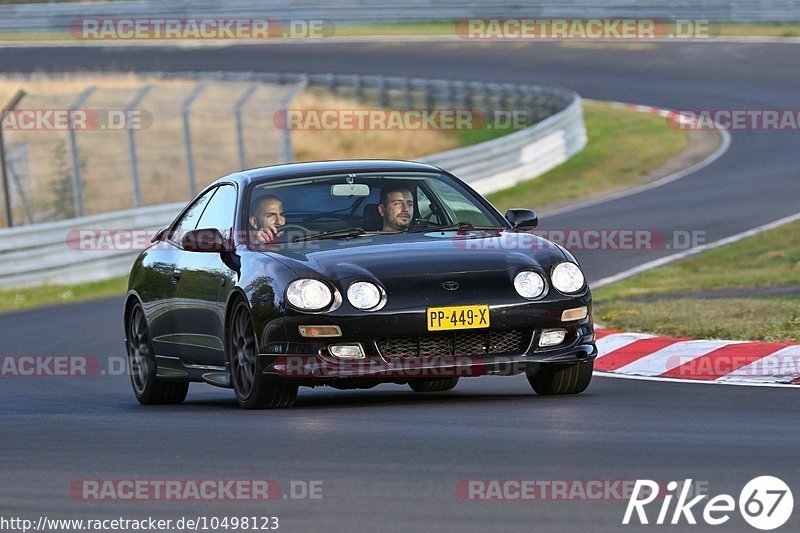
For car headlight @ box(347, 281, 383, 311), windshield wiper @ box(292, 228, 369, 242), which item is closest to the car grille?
car headlight @ box(347, 281, 383, 311)

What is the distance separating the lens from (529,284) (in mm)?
8680

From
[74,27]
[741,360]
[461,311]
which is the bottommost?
[74,27]

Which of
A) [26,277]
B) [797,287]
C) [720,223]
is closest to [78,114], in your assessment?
[26,277]

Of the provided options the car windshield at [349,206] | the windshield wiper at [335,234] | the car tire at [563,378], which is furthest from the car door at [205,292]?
the car tire at [563,378]

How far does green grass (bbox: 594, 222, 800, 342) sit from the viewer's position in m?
11.3

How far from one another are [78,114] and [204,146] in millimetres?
9365

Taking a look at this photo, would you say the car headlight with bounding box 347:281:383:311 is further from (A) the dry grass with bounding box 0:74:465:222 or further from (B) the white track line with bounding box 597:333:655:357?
(A) the dry grass with bounding box 0:74:465:222

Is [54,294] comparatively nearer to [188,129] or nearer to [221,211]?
[188,129]

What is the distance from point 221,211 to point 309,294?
1.63 m

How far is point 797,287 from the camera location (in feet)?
47.2

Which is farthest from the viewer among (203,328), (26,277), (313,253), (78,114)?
(78,114)

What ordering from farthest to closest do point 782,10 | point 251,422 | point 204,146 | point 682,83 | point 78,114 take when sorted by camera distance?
point 782,10 → point 682,83 → point 204,146 → point 78,114 → point 251,422

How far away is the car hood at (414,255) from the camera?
8.60 m

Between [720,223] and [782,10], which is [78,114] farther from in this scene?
[782,10]
